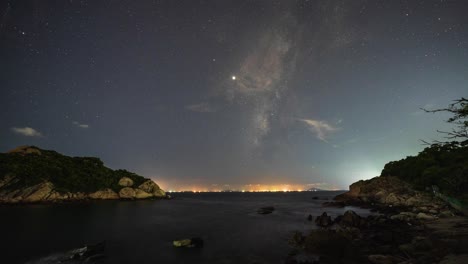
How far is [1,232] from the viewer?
29.8 meters

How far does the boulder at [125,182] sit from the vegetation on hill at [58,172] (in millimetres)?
2251

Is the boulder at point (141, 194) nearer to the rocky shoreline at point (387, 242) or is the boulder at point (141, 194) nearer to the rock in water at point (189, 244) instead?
the rock in water at point (189, 244)

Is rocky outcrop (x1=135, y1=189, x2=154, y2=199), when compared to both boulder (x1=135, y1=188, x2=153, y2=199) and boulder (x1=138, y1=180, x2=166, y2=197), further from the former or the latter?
boulder (x1=138, y1=180, x2=166, y2=197)

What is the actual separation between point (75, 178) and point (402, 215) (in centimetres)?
10886

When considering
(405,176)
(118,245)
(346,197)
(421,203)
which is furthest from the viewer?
(346,197)

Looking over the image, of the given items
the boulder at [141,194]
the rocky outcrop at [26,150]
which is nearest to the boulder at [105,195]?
the boulder at [141,194]

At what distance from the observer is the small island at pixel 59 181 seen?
241 feet

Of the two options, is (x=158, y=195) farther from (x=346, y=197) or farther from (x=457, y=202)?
(x=457, y=202)

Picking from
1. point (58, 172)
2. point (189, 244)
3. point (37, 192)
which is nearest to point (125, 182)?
point (58, 172)

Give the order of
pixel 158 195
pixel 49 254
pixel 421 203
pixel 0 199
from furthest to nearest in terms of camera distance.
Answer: pixel 158 195
pixel 0 199
pixel 421 203
pixel 49 254

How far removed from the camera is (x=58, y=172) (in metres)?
87.9

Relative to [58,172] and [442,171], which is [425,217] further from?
[58,172]

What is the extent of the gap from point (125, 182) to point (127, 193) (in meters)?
7.69

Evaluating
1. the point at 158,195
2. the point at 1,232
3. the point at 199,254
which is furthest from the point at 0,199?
the point at 199,254
